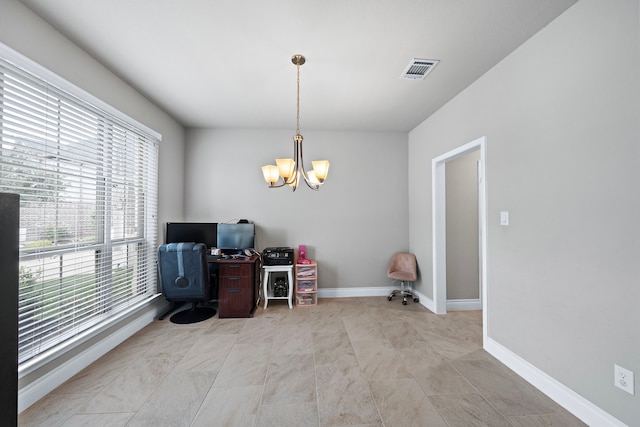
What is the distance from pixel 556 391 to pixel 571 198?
4.31 feet

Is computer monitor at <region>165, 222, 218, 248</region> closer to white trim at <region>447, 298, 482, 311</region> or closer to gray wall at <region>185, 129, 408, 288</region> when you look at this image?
gray wall at <region>185, 129, 408, 288</region>

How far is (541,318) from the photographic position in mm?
1934

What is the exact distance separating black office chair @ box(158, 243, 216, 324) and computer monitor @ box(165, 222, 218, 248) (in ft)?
1.96

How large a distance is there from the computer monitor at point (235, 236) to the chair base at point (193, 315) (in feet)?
2.72

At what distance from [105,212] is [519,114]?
3.71 m

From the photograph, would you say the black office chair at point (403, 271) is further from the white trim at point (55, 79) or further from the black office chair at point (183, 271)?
the white trim at point (55, 79)

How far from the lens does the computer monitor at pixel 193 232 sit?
345cm

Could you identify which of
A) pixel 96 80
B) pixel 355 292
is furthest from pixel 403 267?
pixel 96 80

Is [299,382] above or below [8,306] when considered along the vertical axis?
below

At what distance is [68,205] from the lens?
2.06 metres

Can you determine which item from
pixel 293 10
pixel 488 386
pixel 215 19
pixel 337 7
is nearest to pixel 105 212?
pixel 215 19

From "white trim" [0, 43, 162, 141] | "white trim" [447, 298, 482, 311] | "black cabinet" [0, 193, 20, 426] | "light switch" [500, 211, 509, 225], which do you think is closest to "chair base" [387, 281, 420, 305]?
"white trim" [447, 298, 482, 311]

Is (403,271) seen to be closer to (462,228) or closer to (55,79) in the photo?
(462,228)

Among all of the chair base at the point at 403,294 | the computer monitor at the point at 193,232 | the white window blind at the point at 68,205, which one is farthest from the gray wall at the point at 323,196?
the white window blind at the point at 68,205
